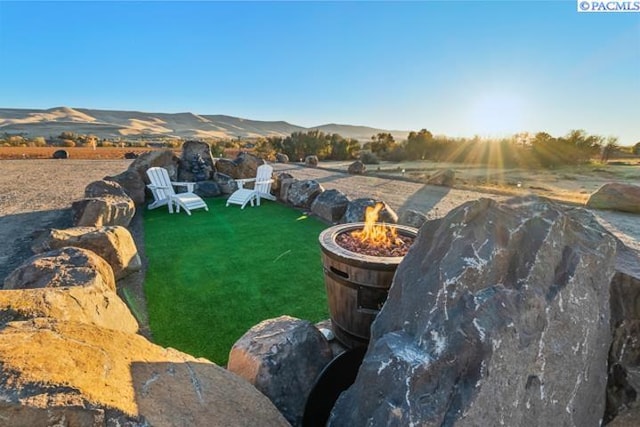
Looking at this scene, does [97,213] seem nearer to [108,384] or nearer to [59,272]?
[59,272]

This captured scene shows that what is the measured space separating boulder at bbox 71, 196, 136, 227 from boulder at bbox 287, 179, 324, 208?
310cm

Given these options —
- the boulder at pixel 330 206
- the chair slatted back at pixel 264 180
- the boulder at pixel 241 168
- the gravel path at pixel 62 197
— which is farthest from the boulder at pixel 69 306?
the boulder at pixel 241 168

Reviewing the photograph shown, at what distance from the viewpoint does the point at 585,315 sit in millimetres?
1343

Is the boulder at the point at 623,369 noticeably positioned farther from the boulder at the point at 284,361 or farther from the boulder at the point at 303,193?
the boulder at the point at 303,193

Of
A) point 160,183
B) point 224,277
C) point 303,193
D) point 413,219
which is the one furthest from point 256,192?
point 224,277

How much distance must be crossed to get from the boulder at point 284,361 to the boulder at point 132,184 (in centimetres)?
606

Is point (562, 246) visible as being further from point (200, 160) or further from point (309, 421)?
point (200, 160)

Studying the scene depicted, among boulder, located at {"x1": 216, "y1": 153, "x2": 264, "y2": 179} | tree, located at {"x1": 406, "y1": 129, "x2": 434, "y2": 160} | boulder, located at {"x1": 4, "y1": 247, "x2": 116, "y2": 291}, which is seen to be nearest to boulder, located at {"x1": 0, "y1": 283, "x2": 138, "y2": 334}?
boulder, located at {"x1": 4, "y1": 247, "x2": 116, "y2": 291}

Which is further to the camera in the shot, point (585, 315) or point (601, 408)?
point (601, 408)

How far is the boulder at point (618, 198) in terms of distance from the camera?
23.2ft

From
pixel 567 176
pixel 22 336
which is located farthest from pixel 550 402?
pixel 567 176

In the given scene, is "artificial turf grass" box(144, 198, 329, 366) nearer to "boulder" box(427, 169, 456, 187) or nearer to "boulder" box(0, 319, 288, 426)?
"boulder" box(0, 319, 288, 426)

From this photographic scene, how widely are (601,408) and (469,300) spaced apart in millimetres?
907

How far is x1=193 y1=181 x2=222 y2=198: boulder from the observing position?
8.18m
